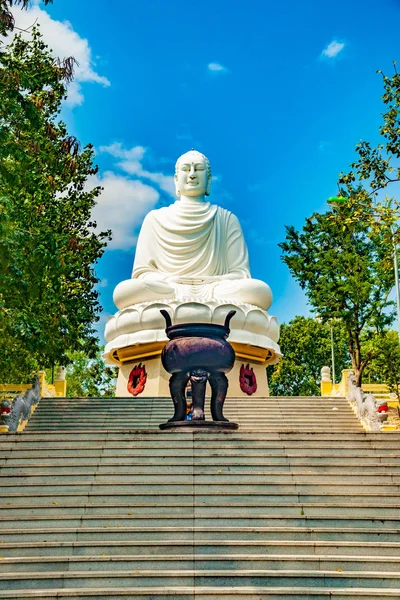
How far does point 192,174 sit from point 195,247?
199 centimetres

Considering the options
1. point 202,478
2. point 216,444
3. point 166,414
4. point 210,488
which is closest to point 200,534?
point 210,488

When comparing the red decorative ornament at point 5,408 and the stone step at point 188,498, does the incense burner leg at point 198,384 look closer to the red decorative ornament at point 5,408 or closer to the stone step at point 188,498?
the stone step at point 188,498

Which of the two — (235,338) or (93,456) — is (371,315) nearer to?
(235,338)

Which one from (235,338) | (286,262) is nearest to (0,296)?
(235,338)

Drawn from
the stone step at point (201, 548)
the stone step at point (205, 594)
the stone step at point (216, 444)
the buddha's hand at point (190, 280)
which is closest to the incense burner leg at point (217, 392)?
the stone step at point (216, 444)

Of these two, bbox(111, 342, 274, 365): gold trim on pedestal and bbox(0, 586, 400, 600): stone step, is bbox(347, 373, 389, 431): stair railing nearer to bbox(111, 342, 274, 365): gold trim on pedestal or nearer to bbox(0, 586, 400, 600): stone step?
bbox(111, 342, 274, 365): gold trim on pedestal

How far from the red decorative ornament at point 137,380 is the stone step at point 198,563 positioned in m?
10.8

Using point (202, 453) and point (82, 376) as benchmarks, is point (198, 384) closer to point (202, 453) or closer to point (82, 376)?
point (202, 453)

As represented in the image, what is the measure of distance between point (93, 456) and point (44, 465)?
54 centimetres

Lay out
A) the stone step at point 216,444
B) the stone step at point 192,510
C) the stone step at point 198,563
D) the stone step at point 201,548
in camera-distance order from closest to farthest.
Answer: the stone step at point 198,563
the stone step at point 201,548
the stone step at point 192,510
the stone step at point 216,444

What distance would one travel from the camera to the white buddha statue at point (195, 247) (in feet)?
56.8

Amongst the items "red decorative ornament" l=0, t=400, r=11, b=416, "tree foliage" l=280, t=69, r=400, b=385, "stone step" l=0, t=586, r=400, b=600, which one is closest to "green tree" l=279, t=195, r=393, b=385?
"tree foliage" l=280, t=69, r=400, b=385

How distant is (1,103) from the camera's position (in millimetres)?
Answer: 11547

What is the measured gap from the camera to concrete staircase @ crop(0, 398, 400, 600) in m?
5.93
